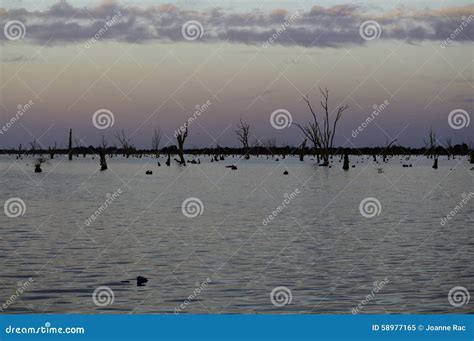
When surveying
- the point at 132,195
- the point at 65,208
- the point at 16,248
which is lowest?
the point at 16,248

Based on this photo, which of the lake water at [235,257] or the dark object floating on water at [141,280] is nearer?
the lake water at [235,257]

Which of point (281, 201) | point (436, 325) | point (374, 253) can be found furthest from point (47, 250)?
point (281, 201)

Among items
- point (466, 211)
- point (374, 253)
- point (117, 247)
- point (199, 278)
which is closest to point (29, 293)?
point (199, 278)

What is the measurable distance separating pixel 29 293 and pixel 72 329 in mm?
3830

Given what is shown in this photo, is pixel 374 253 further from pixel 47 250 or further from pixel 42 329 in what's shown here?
pixel 42 329

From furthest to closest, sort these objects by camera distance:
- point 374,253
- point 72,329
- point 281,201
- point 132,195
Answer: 1. point 132,195
2. point 281,201
3. point 374,253
4. point 72,329

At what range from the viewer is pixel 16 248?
67.4 feet

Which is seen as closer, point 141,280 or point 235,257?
point 141,280

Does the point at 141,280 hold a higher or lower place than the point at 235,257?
lower

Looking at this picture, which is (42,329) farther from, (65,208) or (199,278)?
(65,208)

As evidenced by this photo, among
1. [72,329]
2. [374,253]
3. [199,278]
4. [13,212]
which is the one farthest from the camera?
[13,212]

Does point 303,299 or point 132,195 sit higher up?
point 132,195

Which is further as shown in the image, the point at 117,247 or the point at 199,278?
the point at 117,247

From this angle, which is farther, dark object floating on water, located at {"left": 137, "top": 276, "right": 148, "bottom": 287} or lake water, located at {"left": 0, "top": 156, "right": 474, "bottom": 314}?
dark object floating on water, located at {"left": 137, "top": 276, "right": 148, "bottom": 287}
